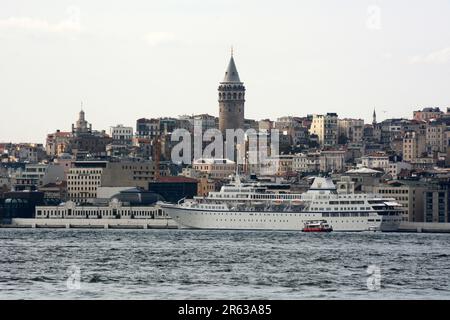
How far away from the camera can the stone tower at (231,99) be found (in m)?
152

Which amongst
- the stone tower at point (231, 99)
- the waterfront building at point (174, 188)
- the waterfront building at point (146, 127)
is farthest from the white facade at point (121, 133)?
the waterfront building at point (174, 188)

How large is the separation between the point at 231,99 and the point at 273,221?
67631 millimetres

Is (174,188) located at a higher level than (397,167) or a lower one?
lower

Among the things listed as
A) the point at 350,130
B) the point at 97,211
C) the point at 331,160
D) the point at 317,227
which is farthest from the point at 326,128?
the point at 317,227

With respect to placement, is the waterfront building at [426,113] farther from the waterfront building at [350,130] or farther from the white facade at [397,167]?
the white facade at [397,167]

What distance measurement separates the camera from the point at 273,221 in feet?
282

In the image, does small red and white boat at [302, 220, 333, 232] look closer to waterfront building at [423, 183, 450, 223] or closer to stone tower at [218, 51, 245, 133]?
waterfront building at [423, 183, 450, 223]

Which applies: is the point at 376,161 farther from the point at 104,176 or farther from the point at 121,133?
the point at 121,133

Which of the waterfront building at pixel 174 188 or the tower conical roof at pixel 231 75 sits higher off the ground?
the tower conical roof at pixel 231 75

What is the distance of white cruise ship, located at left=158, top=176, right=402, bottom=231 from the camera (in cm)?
8481

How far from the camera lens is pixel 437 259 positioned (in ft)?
147

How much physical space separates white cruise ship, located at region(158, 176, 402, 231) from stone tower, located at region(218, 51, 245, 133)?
62.7 meters

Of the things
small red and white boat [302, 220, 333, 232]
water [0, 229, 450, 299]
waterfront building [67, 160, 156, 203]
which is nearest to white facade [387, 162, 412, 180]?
waterfront building [67, 160, 156, 203]

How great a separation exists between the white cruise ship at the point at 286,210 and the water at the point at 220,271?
90.8 feet
